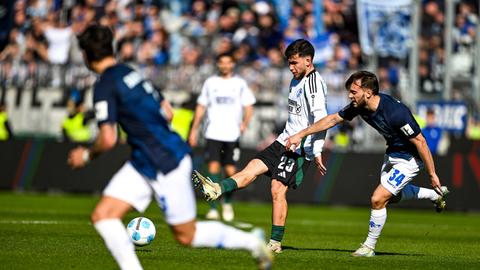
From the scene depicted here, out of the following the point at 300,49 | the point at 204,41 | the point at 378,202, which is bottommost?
the point at 204,41

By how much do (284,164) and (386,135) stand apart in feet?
4.19

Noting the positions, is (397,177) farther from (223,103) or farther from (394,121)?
(223,103)

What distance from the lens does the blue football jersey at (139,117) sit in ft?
27.3

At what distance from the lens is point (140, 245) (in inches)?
464

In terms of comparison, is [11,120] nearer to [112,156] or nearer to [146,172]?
[112,156]

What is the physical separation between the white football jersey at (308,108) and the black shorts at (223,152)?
6043 mm

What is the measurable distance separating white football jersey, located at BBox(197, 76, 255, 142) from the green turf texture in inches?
64.3

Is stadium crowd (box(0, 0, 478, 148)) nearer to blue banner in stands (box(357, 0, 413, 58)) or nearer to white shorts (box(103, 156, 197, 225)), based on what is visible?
blue banner in stands (box(357, 0, 413, 58))

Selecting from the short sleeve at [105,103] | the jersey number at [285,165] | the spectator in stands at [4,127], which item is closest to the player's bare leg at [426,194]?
the jersey number at [285,165]

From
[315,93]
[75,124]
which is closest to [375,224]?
[315,93]

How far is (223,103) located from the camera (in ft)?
61.5

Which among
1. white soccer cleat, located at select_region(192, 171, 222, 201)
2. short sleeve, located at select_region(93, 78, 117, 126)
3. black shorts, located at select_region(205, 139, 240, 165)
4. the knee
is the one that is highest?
short sleeve, located at select_region(93, 78, 117, 126)

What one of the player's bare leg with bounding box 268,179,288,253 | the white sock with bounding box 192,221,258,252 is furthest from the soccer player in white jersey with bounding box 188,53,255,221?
the white sock with bounding box 192,221,258,252

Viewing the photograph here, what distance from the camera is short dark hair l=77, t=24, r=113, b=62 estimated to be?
27.3 feet
